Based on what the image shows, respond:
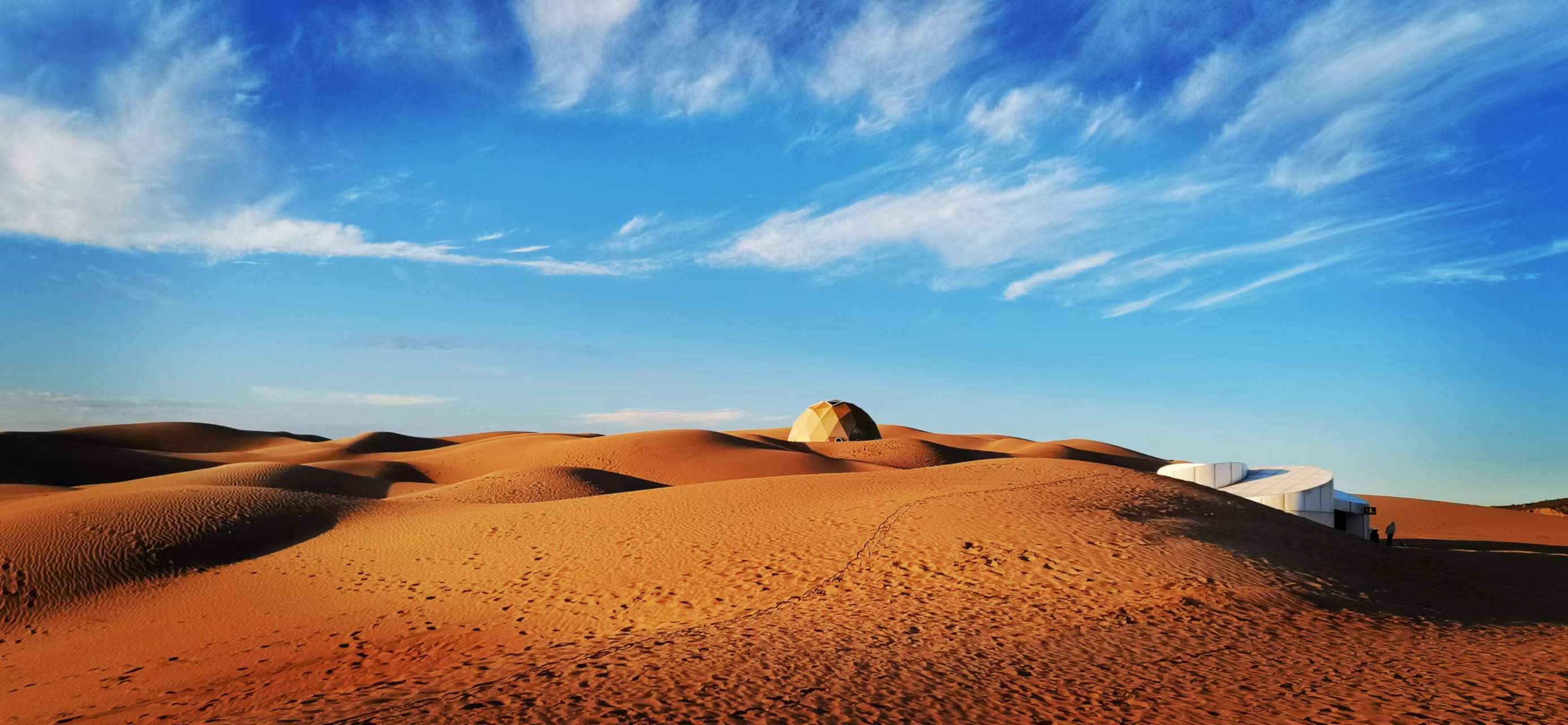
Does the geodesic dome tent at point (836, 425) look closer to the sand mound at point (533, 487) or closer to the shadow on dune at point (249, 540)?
the sand mound at point (533, 487)

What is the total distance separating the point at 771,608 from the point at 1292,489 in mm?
24896

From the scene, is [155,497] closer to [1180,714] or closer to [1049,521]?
[1049,521]

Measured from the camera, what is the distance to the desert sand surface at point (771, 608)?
8719mm

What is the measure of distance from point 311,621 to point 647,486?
19.8 metres

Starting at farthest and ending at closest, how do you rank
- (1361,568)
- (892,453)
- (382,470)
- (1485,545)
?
(892,453)
(382,470)
(1485,545)
(1361,568)

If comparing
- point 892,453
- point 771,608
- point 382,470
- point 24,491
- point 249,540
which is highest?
point 892,453

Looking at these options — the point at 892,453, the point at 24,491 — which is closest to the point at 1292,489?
the point at 892,453

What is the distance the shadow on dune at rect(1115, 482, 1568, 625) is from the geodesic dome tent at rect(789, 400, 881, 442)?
3369cm

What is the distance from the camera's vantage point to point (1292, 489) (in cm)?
3089

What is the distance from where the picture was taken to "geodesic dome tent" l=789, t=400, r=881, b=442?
54.9 m

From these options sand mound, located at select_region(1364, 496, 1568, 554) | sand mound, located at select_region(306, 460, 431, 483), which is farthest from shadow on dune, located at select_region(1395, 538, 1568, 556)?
sand mound, located at select_region(306, 460, 431, 483)

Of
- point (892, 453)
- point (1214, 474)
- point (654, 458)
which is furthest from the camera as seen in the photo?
point (892, 453)

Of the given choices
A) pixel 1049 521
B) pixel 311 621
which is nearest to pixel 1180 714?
pixel 1049 521

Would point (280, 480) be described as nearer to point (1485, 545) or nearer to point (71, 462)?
point (71, 462)
